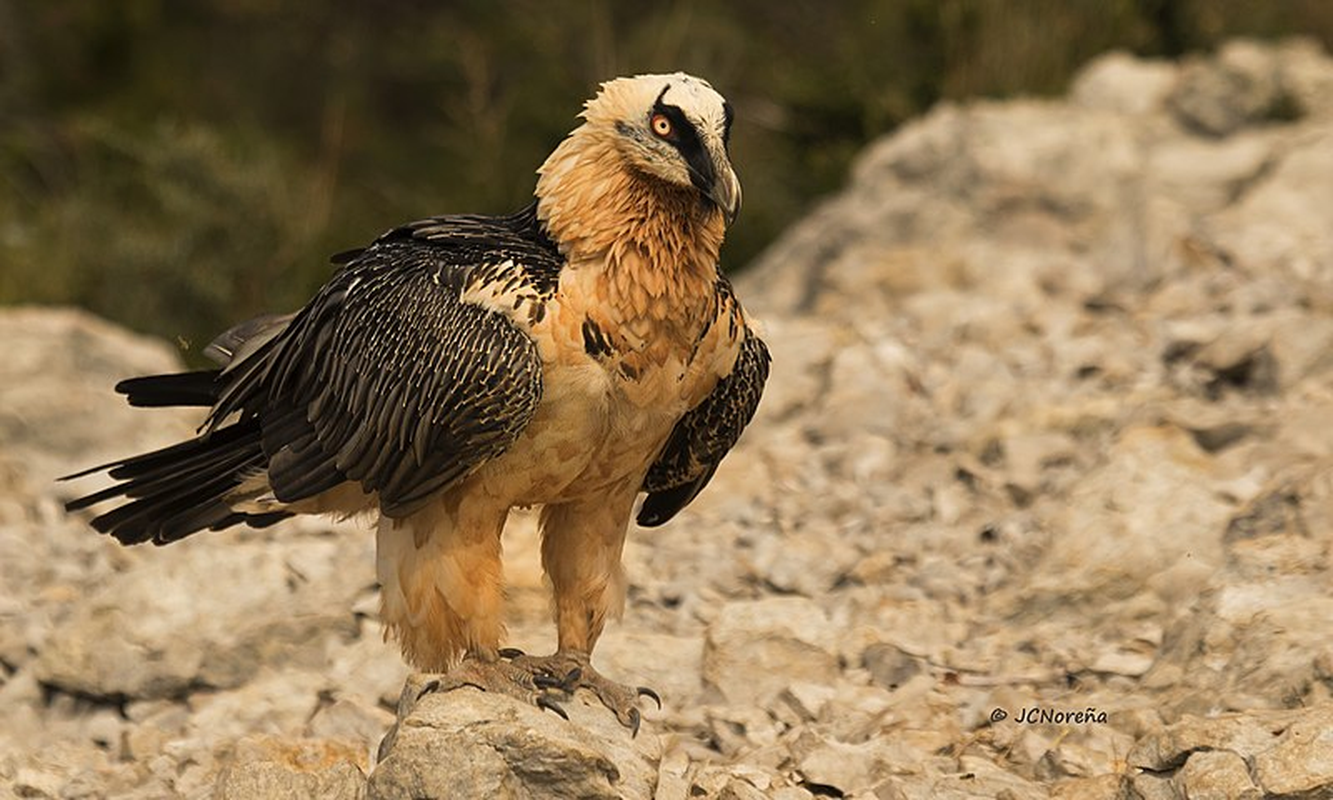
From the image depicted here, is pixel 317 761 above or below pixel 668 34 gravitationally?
below

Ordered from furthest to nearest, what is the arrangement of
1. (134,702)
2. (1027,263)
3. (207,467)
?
(1027,263), (134,702), (207,467)

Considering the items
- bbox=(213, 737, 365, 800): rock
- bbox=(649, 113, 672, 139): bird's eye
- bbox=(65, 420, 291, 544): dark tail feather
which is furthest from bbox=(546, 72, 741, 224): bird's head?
bbox=(213, 737, 365, 800): rock

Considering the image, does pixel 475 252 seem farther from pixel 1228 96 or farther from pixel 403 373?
pixel 1228 96

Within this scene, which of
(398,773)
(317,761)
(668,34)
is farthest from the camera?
(668,34)

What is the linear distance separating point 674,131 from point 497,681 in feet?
5.79

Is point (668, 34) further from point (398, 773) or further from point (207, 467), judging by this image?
point (398, 773)

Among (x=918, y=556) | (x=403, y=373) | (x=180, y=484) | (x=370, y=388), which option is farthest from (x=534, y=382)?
(x=918, y=556)

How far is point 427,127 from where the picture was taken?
2233 centimetres

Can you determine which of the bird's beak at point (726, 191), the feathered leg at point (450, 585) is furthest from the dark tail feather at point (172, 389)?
the bird's beak at point (726, 191)

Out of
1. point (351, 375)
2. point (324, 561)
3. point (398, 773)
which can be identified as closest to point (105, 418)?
point (324, 561)

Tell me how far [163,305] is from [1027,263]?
6.24 meters

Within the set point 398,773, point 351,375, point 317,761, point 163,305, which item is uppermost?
point 351,375

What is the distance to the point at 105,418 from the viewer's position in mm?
10883

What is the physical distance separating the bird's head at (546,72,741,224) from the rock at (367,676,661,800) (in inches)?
61.4
